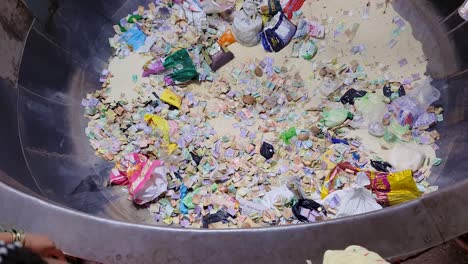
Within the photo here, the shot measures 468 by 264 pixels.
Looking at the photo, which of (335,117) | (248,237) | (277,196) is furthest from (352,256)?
(335,117)

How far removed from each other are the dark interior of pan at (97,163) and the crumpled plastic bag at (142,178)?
0.32ft

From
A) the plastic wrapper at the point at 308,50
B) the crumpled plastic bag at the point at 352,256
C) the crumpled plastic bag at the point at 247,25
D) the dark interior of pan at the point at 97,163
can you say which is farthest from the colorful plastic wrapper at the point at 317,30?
the crumpled plastic bag at the point at 352,256

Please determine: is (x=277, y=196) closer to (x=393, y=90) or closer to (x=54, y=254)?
(x=393, y=90)

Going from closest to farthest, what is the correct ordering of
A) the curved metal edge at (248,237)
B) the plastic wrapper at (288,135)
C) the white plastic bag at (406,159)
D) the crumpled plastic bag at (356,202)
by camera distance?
the curved metal edge at (248,237) < the crumpled plastic bag at (356,202) < the white plastic bag at (406,159) < the plastic wrapper at (288,135)

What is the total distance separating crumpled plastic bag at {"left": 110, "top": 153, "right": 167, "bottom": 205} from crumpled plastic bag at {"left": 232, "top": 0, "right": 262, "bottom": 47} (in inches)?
45.3

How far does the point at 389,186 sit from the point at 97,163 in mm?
1833

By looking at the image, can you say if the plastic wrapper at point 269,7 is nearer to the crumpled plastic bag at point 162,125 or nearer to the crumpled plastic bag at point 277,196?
the crumpled plastic bag at point 162,125

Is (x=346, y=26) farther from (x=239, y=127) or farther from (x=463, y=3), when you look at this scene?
(x=239, y=127)

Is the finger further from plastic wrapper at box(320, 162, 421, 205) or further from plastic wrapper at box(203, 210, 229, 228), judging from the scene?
plastic wrapper at box(320, 162, 421, 205)

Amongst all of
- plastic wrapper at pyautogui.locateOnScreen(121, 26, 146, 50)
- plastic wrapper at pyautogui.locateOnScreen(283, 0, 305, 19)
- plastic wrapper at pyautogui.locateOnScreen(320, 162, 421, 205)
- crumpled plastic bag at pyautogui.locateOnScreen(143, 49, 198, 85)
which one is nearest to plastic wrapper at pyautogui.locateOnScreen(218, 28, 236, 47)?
crumpled plastic bag at pyautogui.locateOnScreen(143, 49, 198, 85)

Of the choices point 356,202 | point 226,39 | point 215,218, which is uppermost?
point 226,39

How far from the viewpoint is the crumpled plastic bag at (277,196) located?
113 inches

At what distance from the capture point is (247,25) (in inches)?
136

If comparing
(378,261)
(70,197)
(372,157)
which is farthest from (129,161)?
(378,261)
